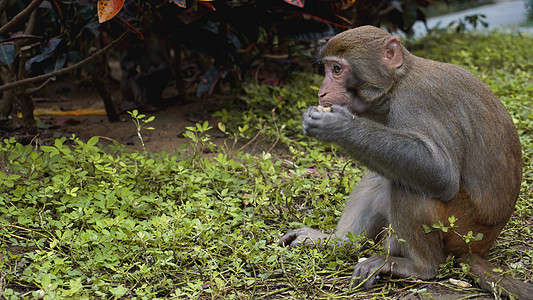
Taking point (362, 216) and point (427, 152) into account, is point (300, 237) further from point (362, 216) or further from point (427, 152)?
point (427, 152)

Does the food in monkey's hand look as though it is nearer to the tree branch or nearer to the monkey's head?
the monkey's head

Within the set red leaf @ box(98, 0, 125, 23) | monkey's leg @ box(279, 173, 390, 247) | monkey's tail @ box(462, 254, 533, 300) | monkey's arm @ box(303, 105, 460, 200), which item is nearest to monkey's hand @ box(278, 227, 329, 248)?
monkey's leg @ box(279, 173, 390, 247)

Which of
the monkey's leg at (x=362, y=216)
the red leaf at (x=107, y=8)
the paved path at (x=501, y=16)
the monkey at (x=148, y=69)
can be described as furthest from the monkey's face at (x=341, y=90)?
the paved path at (x=501, y=16)

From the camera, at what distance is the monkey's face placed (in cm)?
402

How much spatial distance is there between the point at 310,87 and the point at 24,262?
13.6ft

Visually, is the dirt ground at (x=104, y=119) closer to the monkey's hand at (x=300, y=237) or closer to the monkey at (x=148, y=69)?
the monkey at (x=148, y=69)

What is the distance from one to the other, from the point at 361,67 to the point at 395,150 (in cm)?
69

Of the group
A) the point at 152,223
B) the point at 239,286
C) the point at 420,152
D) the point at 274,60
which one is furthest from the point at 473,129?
the point at 274,60

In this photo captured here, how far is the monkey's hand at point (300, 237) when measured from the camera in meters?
4.16

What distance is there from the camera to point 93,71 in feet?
19.5

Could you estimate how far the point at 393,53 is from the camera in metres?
3.95

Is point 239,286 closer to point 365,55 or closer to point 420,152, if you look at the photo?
point 420,152

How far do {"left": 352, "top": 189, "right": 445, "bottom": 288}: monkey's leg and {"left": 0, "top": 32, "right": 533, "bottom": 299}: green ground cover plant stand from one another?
8 cm

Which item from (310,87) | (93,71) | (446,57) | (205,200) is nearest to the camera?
(205,200)
